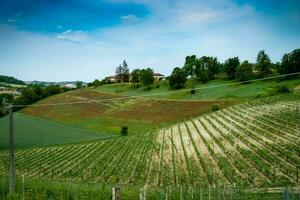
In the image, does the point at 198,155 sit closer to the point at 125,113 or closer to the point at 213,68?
the point at 125,113

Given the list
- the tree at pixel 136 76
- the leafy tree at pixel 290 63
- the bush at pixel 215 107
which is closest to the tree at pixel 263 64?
the leafy tree at pixel 290 63

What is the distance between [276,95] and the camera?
225ft

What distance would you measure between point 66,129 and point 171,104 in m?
23.8

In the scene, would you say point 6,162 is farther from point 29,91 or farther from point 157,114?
point 29,91

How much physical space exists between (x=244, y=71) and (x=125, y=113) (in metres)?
33.9

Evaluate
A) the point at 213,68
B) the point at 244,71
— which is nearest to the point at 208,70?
the point at 213,68

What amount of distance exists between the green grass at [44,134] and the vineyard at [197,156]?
496 centimetres

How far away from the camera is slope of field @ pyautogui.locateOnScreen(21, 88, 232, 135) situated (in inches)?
2774

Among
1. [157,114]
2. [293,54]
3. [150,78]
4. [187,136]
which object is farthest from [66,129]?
[293,54]

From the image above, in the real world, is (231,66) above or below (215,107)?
above

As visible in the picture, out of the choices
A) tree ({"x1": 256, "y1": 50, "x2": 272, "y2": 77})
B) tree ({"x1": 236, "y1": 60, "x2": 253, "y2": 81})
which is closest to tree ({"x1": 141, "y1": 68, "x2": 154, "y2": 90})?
tree ({"x1": 236, "y1": 60, "x2": 253, "y2": 81})

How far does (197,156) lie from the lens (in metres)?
37.8

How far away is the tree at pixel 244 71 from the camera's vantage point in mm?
95213

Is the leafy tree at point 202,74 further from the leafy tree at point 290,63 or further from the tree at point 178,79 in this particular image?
A: the leafy tree at point 290,63
